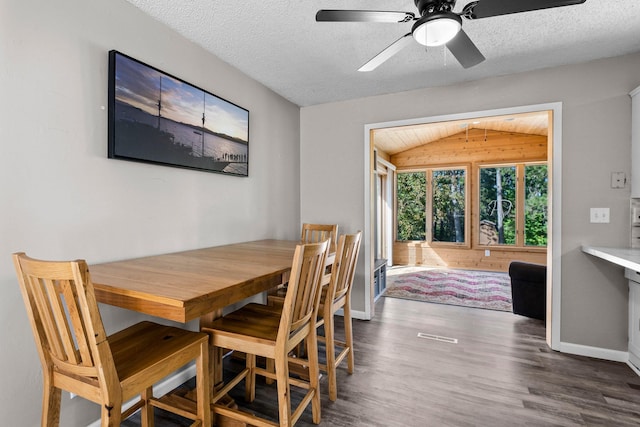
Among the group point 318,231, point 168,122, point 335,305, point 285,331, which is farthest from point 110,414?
point 318,231

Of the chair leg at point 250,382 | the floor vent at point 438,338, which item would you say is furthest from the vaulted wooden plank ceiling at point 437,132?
the chair leg at point 250,382

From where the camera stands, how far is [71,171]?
5.16 feet

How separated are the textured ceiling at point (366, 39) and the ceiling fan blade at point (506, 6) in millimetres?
424

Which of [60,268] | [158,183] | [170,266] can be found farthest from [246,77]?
[60,268]

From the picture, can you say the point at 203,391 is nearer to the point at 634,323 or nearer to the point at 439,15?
the point at 439,15

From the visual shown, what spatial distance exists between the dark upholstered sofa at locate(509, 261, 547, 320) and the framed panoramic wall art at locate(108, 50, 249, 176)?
121 inches

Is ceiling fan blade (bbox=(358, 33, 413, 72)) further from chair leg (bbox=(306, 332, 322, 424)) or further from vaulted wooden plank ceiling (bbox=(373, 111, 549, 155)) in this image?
vaulted wooden plank ceiling (bbox=(373, 111, 549, 155))

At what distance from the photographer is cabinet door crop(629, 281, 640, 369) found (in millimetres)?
2287

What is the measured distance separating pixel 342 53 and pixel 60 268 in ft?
7.50

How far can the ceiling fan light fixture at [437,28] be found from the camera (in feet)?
4.91

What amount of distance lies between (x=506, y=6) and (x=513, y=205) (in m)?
5.52

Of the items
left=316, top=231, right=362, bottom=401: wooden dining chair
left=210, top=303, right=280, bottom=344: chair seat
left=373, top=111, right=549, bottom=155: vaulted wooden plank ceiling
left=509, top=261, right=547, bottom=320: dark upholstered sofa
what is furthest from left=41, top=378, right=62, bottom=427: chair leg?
left=373, top=111, right=549, bottom=155: vaulted wooden plank ceiling

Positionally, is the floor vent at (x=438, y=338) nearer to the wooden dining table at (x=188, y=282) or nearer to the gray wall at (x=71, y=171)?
the wooden dining table at (x=188, y=282)

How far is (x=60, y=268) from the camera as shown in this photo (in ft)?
3.05
